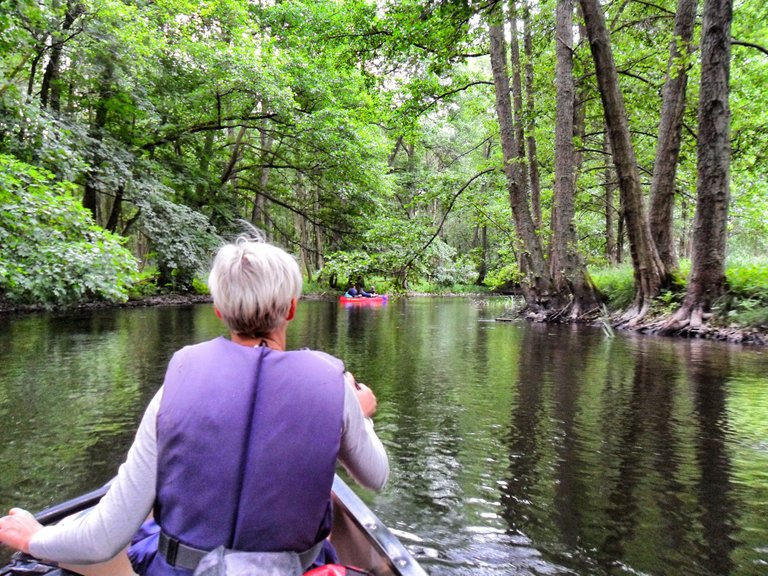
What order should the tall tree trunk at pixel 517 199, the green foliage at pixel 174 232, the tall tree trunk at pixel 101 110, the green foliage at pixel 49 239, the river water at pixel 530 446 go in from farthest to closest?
the green foliage at pixel 174 232 < the tall tree trunk at pixel 101 110 < the tall tree trunk at pixel 517 199 < the green foliage at pixel 49 239 < the river water at pixel 530 446

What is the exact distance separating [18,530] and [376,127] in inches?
792

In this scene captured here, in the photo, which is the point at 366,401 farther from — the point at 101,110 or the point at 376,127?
the point at 376,127

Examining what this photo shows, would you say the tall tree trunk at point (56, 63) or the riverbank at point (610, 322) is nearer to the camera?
the riverbank at point (610, 322)

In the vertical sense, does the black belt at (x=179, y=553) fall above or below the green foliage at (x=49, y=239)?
below

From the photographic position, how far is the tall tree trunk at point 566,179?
12125 mm

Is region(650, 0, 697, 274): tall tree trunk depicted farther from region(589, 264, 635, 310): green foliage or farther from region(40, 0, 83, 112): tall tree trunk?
region(40, 0, 83, 112): tall tree trunk

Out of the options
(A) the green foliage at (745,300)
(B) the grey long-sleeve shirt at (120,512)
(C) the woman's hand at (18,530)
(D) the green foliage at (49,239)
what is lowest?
(C) the woman's hand at (18,530)

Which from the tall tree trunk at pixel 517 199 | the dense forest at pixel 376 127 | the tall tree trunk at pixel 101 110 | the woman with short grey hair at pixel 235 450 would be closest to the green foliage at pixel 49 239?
the dense forest at pixel 376 127

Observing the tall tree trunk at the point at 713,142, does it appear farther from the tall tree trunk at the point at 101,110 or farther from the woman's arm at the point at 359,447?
the tall tree trunk at the point at 101,110

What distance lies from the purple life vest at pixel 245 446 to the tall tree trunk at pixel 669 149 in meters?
11.3

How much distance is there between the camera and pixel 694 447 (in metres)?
3.99

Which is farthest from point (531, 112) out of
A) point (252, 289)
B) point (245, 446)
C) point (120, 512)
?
point (120, 512)

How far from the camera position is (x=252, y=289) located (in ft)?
4.83

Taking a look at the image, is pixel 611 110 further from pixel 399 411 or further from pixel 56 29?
pixel 56 29
